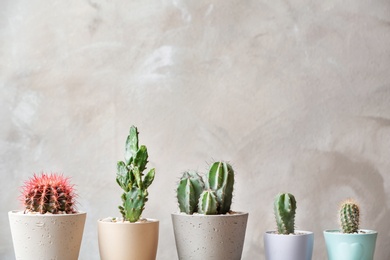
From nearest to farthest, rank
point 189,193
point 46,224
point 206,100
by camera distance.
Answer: point 46,224 → point 189,193 → point 206,100

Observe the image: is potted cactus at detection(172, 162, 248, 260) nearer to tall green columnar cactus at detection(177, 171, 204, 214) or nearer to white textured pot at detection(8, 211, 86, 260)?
tall green columnar cactus at detection(177, 171, 204, 214)

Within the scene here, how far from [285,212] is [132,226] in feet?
1.32

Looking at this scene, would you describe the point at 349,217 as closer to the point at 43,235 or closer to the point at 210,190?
the point at 210,190

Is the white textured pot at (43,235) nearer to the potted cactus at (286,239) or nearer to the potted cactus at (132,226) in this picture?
the potted cactus at (132,226)

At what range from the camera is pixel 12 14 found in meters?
1.87

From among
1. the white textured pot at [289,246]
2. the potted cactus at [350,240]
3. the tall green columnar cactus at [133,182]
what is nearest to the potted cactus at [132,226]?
the tall green columnar cactus at [133,182]

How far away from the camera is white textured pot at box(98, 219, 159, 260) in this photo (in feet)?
4.73

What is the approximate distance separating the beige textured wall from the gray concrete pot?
0.40 meters

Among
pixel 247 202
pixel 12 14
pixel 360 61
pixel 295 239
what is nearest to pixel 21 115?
pixel 12 14

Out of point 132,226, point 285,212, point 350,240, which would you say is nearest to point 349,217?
point 350,240

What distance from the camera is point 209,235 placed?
1.46 metres

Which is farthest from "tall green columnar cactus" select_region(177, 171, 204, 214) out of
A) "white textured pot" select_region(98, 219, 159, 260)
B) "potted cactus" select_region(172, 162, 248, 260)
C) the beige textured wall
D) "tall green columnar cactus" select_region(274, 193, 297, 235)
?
the beige textured wall

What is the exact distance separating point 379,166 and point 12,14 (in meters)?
1.28

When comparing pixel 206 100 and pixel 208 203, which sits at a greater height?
pixel 206 100
